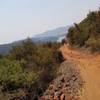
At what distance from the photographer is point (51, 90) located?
2045 cm

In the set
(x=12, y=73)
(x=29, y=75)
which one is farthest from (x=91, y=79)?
(x=12, y=73)

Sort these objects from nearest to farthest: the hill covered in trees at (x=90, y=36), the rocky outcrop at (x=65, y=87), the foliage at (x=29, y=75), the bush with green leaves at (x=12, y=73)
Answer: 1. the rocky outcrop at (x=65, y=87)
2. the foliage at (x=29, y=75)
3. the bush with green leaves at (x=12, y=73)
4. the hill covered in trees at (x=90, y=36)

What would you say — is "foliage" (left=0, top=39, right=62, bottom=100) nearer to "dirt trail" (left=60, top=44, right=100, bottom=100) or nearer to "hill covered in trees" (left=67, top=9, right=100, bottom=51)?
"dirt trail" (left=60, top=44, right=100, bottom=100)

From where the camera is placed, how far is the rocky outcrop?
60.9ft

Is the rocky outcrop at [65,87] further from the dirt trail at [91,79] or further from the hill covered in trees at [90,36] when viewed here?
the hill covered in trees at [90,36]

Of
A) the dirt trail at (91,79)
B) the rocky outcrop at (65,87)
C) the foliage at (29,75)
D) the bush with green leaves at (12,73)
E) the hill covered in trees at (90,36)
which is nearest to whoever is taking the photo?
the dirt trail at (91,79)

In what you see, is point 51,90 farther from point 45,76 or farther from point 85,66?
point 85,66

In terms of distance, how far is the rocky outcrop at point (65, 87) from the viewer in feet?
60.9

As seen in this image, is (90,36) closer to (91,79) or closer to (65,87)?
(91,79)

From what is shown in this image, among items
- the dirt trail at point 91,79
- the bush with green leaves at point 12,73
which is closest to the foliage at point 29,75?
the bush with green leaves at point 12,73

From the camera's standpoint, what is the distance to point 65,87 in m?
20.4

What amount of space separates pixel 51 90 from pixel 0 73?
3637 mm

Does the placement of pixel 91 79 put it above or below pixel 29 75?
below

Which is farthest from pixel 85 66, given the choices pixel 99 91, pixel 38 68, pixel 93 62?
pixel 99 91
